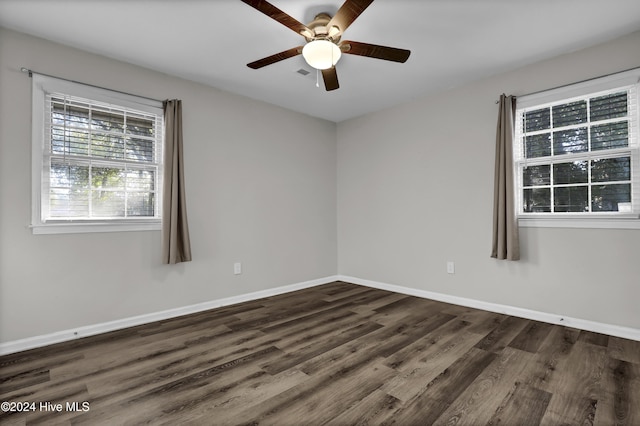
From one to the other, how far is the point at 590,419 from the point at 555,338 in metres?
1.23

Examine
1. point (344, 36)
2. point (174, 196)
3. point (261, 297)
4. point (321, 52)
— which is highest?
point (344, 36)

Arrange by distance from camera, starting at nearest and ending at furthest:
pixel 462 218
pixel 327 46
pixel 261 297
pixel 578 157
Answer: pixel 327 46 < pixel 578 157 < pixel 462 218 < pixel 261 297

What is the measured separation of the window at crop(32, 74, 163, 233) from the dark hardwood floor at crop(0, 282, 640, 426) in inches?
43.4

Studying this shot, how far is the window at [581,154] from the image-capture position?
2.80 metres

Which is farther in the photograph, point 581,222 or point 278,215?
point 278,215

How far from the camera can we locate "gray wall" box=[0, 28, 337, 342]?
2.59 meters

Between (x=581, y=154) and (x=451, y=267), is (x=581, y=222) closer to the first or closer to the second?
(x=581, y=154)

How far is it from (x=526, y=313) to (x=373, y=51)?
9.78ft

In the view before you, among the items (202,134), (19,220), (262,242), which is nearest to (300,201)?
(262,242)

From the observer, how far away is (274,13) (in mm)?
1951

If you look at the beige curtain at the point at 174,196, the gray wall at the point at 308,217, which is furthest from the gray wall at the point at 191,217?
the beige curtain at the point at 174,196

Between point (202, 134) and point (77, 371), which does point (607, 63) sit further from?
point (77, 371)

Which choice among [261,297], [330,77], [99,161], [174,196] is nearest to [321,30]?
[330,77]

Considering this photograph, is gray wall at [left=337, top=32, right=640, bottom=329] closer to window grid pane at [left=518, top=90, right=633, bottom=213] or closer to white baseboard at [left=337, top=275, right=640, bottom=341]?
white baseboard at [left=337, top=275, right=640, bottom=341]
